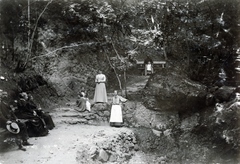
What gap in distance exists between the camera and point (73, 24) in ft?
26.9

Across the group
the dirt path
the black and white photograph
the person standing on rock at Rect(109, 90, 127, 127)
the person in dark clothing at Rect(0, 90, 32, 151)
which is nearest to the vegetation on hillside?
the black and white photograph

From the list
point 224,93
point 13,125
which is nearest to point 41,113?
point 13,125

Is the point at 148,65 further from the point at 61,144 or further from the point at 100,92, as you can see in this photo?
the point at 61,144

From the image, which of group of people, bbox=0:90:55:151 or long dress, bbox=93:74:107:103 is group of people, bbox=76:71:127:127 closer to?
long dress, bbox=93:74:107:103

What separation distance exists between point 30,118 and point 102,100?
2.77 m

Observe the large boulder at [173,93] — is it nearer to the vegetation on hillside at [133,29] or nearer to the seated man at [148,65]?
the seated man at [148,65]

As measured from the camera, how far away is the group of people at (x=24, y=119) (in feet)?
18.6

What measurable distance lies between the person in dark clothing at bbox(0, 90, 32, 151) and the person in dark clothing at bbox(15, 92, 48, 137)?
0.48m

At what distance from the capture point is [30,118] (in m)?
6.52

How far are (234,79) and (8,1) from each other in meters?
6.80

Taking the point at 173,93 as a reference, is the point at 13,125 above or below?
below

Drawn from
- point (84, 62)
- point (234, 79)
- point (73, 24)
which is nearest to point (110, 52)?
point (84, 62)

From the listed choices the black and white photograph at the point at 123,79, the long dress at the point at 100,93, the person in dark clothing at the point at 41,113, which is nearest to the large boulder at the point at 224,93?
the black and white photograph at the point at 123,79

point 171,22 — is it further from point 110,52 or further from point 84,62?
point 84,62
